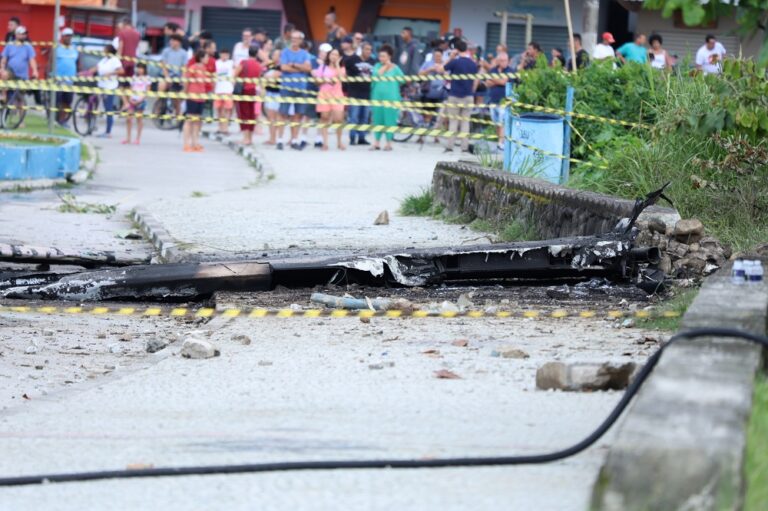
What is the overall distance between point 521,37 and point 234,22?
8328 millimetres

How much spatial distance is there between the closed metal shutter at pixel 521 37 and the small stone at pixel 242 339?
30.6 metres

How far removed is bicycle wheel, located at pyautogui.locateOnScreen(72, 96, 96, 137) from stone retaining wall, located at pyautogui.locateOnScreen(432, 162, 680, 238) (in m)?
13.4

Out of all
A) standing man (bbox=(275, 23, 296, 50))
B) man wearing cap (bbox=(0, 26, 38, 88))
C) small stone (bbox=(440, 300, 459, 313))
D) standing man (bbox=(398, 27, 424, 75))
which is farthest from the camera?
standing man (bbox=(275, 23, 296, 50))

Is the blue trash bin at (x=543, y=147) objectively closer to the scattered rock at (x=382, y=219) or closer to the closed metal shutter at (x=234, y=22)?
the scattered rock at (x=382, y=219)

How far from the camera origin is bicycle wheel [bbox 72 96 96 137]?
27.2 m

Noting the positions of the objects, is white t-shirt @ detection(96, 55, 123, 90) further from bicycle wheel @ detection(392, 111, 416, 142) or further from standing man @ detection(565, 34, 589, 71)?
standing man @ detection(565, 34, 589, 71)

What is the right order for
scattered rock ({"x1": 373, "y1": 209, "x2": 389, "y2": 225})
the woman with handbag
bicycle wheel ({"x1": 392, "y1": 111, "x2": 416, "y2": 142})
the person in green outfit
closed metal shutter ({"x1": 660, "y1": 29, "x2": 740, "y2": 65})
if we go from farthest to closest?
1. closed metal shutter ({"x1": 660, "y1": 29, "x2": 740, "y2": 65})
2. bicycle wheel ({"x1": 392, "y1": 111, "x2": 416, "y2": 142})
3. the person in green outfit
4. the woman with handbag
5. scattered rock ({"x1": 373, "y1": 209, "x2": 389, "y2": 225})

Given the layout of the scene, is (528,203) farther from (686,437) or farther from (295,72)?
(295,72)

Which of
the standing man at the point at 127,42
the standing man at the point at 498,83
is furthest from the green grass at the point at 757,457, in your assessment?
the standing man at the point at 127,42

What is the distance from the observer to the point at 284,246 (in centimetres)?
1177

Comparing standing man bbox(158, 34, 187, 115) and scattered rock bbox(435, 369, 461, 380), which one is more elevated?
standing man bbox(158, 34, 187, 115)

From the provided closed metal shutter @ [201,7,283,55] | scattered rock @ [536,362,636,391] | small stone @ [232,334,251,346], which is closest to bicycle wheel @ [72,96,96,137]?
closed metal shutter @ [201,7,283,55]

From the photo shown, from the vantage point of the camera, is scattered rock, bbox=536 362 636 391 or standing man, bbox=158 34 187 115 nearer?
scattered rock, bbox=536 362 636 391

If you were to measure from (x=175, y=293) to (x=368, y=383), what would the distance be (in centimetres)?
341
